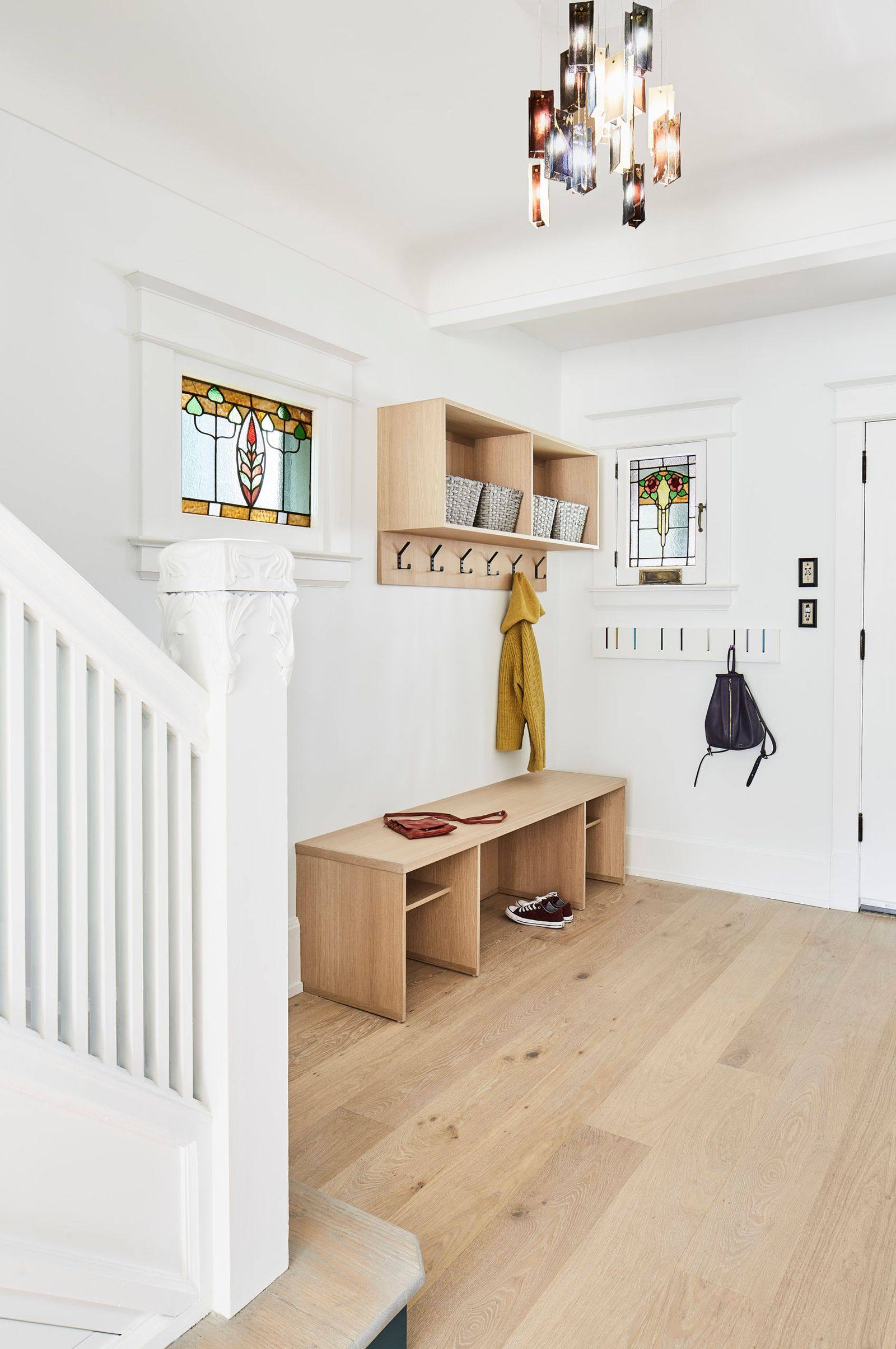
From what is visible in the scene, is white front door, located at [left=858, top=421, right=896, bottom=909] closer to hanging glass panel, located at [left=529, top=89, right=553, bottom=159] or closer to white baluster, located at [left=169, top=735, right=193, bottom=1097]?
hanging glass panel, located at [left=529, top=89, right=553, bottom=159]

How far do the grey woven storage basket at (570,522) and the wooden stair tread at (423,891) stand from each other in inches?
66.7

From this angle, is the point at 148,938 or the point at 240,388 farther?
the point at 240,388

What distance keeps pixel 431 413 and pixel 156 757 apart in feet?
7.33

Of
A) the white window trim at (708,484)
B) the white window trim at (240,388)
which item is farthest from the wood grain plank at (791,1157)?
the white window trim at (240,388)

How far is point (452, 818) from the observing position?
332cm

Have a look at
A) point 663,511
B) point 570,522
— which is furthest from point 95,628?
point 663,511

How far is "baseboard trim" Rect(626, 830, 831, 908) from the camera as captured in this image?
3.90 meters

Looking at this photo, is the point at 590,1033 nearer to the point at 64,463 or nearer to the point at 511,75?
the point at 64,463

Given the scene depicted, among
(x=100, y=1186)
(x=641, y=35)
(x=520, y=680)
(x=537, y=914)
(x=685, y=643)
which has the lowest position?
(x=537, y=914)

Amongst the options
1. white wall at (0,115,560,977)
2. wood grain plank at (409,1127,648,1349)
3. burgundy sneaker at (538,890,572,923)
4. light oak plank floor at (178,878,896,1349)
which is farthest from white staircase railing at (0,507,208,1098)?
burgundy sneaker at (538,890,572,923)

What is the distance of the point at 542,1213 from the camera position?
192 centimetres

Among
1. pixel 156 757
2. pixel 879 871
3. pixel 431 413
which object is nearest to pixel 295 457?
pixel 431 413

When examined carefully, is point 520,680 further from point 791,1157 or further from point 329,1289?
point 329,1289

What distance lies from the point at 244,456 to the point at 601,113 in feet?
5.05
